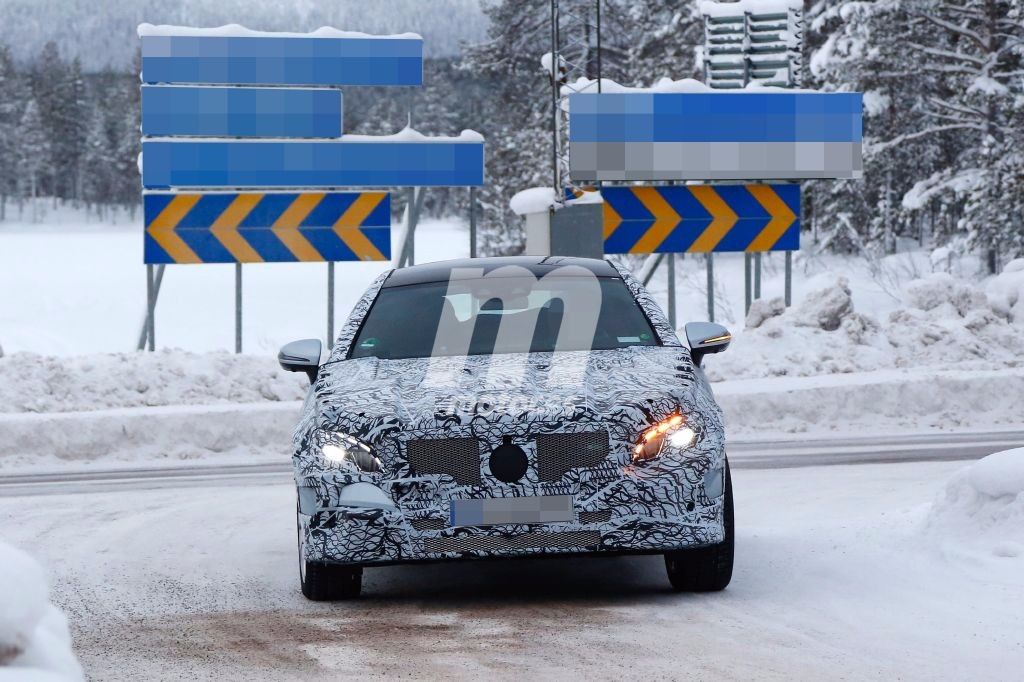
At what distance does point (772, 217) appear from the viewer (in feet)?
64.7

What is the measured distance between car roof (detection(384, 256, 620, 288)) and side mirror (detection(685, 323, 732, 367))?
78 cm

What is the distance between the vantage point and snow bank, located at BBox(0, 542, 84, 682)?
341 centimetres

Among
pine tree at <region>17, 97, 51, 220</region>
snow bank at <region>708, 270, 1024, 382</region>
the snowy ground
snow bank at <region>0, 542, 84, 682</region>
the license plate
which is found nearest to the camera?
snow bank at <region>0, 542, 84, 682</region>

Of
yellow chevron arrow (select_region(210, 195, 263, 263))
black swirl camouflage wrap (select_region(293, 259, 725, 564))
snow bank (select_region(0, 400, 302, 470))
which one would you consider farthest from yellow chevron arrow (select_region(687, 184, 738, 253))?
black swirl camouflage wrap (select_region(293, 259, 725, 564))

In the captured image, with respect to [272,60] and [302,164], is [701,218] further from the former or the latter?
[272,60]

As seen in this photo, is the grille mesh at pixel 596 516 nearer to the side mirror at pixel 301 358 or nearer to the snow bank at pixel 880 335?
the side mirror at pixel 301 358

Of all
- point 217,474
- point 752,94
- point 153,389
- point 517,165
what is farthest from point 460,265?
point 517,165

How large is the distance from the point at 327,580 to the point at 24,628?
10.8 ft

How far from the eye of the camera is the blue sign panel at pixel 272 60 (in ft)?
61.9

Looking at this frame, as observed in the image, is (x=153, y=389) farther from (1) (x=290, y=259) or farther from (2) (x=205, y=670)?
(2) (x=205, y=670)

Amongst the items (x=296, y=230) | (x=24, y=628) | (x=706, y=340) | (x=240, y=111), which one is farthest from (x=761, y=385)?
(x=24, y=628)

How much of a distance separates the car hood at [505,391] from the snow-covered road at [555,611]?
798 mm

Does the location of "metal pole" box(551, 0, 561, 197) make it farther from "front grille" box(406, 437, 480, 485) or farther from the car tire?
"front grille" box(406, 437, 480, 485)

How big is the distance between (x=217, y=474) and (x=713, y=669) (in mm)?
7484
